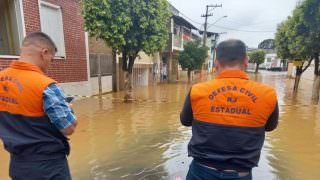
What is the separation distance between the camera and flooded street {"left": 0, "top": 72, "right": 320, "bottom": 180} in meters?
5.02

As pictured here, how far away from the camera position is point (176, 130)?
317 inches

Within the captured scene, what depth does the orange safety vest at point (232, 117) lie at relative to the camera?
84.6 inches

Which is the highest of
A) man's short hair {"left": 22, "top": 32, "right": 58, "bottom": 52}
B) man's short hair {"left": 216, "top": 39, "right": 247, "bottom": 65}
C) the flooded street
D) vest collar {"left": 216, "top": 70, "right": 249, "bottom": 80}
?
man's short hair {"left": 22, "top": 32, "right": 58, "bottom": 52}

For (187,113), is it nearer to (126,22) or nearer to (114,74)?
(126,22)

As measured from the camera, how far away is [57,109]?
7.38 ft

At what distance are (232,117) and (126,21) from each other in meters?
9.45

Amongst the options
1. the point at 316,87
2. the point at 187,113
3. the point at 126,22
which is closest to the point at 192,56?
the point at 316,87

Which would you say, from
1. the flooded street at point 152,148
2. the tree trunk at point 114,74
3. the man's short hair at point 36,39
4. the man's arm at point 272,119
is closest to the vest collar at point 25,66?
the man's short hair at point 36,39

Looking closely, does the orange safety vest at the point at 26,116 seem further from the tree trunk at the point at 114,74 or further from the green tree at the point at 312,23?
the tree trunk at the point at 114,74

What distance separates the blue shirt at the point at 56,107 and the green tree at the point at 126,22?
8.97 meters

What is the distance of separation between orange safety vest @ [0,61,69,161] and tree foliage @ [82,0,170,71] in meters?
8.89

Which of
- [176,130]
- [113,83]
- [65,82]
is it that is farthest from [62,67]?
[176,130]

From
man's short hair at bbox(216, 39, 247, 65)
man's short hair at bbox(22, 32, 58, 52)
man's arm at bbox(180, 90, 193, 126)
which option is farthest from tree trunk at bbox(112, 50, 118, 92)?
man's short hair at bbox(216, 39, 247, 65)

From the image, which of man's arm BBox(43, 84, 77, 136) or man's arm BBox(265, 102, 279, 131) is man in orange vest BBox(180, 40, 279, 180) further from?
man's arm BBox(43, 84, 77, 136)
